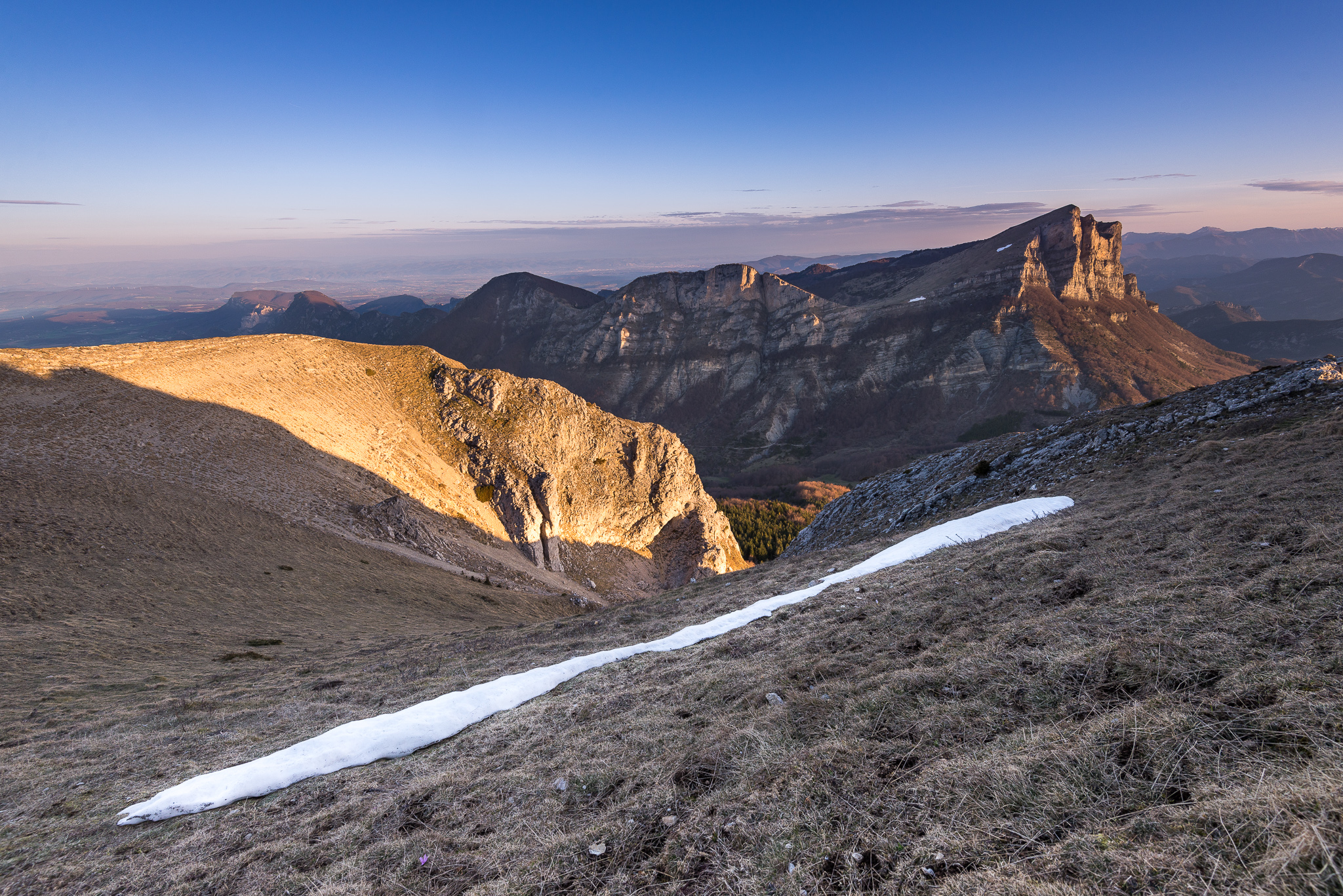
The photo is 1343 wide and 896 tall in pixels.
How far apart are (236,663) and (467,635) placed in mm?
7300

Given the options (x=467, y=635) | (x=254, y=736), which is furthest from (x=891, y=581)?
(x=467, y=635)

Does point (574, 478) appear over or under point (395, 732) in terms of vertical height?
under

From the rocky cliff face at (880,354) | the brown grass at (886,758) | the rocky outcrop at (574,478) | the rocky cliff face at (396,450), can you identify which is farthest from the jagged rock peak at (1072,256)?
the brown grass at (886,758)

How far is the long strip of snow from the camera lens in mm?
8039

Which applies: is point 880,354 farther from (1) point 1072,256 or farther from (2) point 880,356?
→ (1) point 1072,256

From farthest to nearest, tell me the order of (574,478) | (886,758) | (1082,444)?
(574,478) < (1082,444) < (886,758)

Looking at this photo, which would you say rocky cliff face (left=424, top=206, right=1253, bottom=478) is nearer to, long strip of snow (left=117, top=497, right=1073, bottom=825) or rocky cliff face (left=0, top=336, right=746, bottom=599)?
rocky cliff face (left=0, top=336, right=746, bottom=599)

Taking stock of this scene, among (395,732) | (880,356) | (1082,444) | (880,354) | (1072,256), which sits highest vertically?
(1072,256)

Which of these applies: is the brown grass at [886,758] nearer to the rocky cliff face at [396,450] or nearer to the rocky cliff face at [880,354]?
the rocky cliff face at [396,450]

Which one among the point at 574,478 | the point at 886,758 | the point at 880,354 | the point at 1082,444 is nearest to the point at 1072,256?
the point at 880,354

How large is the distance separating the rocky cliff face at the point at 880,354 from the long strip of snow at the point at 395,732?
12987 cm

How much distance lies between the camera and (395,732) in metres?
9.31

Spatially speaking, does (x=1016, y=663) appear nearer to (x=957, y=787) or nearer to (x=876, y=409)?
(x=957, y=787)

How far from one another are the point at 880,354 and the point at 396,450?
153 metres
